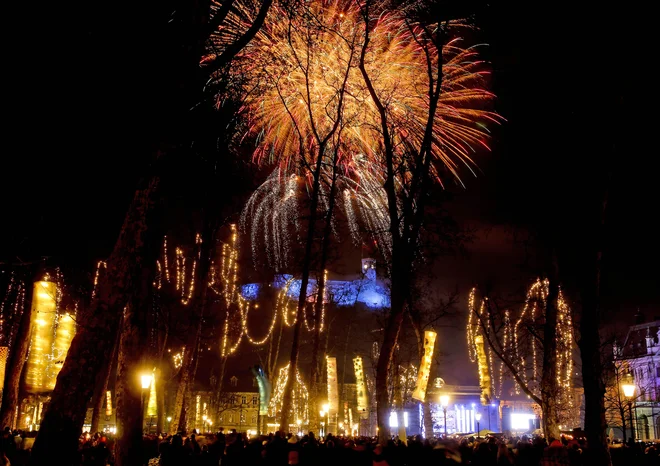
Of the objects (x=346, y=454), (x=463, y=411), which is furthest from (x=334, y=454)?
(x=463, y=411)

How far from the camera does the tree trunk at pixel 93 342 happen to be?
900 centimetres

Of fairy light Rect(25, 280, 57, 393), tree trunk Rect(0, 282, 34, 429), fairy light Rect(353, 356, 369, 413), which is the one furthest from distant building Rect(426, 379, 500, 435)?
fairy light Rect(25, 280, 57, 393)

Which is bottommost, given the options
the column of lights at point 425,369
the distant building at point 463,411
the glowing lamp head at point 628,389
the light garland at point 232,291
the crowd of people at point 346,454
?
the distant building at point 463,411

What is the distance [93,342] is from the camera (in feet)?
32.0

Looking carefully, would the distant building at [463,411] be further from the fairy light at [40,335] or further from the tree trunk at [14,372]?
the fairy light at [40,335]

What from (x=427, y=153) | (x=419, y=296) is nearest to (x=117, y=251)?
(x=427, y=153)

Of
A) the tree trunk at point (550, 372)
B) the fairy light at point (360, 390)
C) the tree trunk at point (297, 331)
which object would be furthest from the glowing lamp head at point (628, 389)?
the fairy light at point (360, 390)

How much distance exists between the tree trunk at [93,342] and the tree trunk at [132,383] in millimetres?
2238

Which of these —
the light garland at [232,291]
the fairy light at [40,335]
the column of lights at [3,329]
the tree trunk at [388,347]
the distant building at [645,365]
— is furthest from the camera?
the distant building at [645,365]

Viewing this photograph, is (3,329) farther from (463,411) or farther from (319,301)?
(463,411)

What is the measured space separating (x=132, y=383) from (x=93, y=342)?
202 inches

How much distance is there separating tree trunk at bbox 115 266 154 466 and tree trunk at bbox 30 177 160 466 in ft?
7.34

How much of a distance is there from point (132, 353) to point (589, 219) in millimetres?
11903

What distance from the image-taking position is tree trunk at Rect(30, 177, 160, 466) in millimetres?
9002
